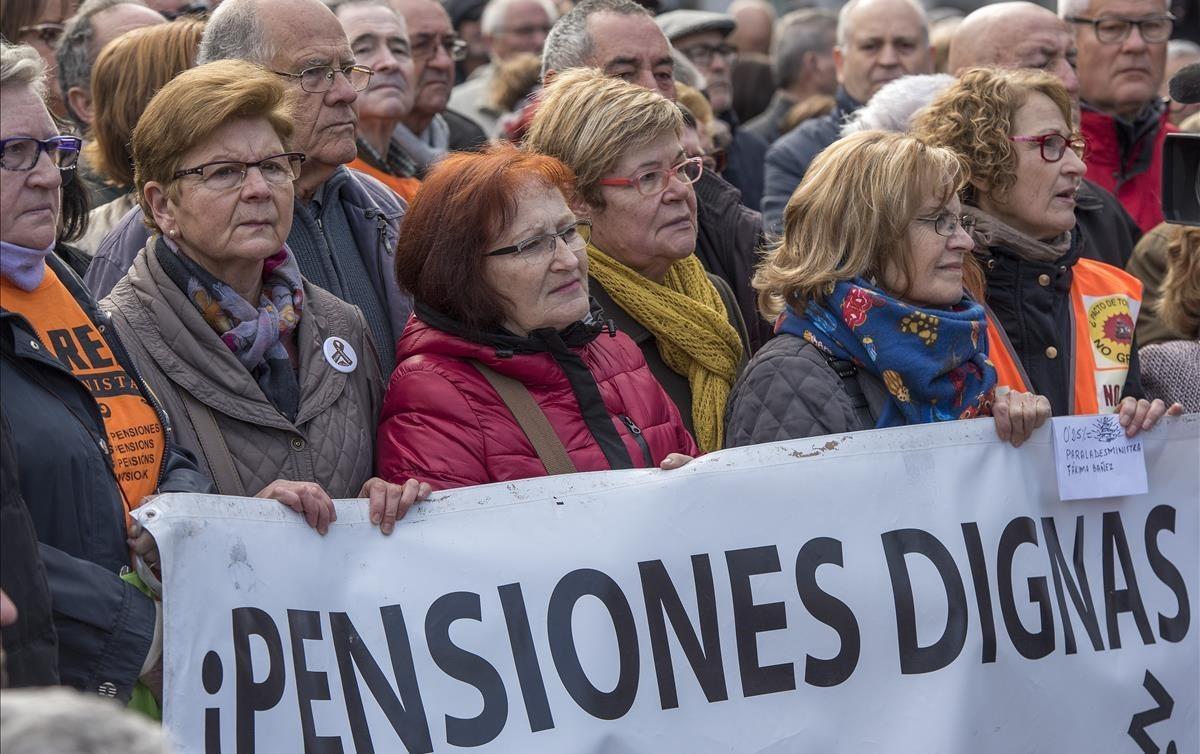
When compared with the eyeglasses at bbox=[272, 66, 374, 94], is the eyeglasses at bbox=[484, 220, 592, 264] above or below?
below

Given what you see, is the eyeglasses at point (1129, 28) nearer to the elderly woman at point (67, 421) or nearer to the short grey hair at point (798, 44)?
the short grey hair at point (798, 44)

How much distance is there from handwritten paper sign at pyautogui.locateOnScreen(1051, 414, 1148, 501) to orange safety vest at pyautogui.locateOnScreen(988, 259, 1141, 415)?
32 centimetres

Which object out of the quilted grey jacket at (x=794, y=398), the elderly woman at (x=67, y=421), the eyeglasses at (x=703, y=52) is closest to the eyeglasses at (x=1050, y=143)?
the quilted grey jacket at (x=794, y=398)

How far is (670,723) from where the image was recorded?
12.1 ft

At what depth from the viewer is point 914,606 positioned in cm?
390

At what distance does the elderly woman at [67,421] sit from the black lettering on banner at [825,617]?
1372 mm

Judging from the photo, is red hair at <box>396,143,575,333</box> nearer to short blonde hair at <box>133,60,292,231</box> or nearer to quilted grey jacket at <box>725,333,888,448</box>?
short blonde hair at <box>133,60,292,231</box>

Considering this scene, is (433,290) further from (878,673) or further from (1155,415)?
(1155,415)

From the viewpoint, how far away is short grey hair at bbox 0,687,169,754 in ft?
5.67

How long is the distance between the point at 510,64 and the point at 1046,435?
4.89 metres

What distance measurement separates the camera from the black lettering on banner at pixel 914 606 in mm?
3881

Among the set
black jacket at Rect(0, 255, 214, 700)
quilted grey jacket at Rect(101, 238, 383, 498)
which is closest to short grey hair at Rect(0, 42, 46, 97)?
black jacket at Rect(0, 255, 214, 700)

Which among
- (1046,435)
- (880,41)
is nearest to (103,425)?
(1046,435)

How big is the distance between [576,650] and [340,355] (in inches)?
34.6
